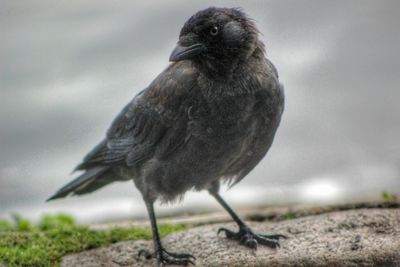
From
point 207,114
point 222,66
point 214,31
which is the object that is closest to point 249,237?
point 207,114

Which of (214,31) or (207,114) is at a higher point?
(214,31)

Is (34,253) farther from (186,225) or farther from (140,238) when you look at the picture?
(186,225)

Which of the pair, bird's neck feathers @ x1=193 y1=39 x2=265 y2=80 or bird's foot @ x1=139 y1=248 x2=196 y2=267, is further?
bird's foot @ x1=139 y1=248 x2=196 y2=267

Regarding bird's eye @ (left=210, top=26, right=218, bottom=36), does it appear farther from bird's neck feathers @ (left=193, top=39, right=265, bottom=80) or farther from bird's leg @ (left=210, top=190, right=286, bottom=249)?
bird's leg @ (left=210, top=190, right=286, bottom=249)

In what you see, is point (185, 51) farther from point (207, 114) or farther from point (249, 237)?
point (249, 237)

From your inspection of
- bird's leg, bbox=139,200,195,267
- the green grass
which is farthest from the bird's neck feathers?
the green grass
